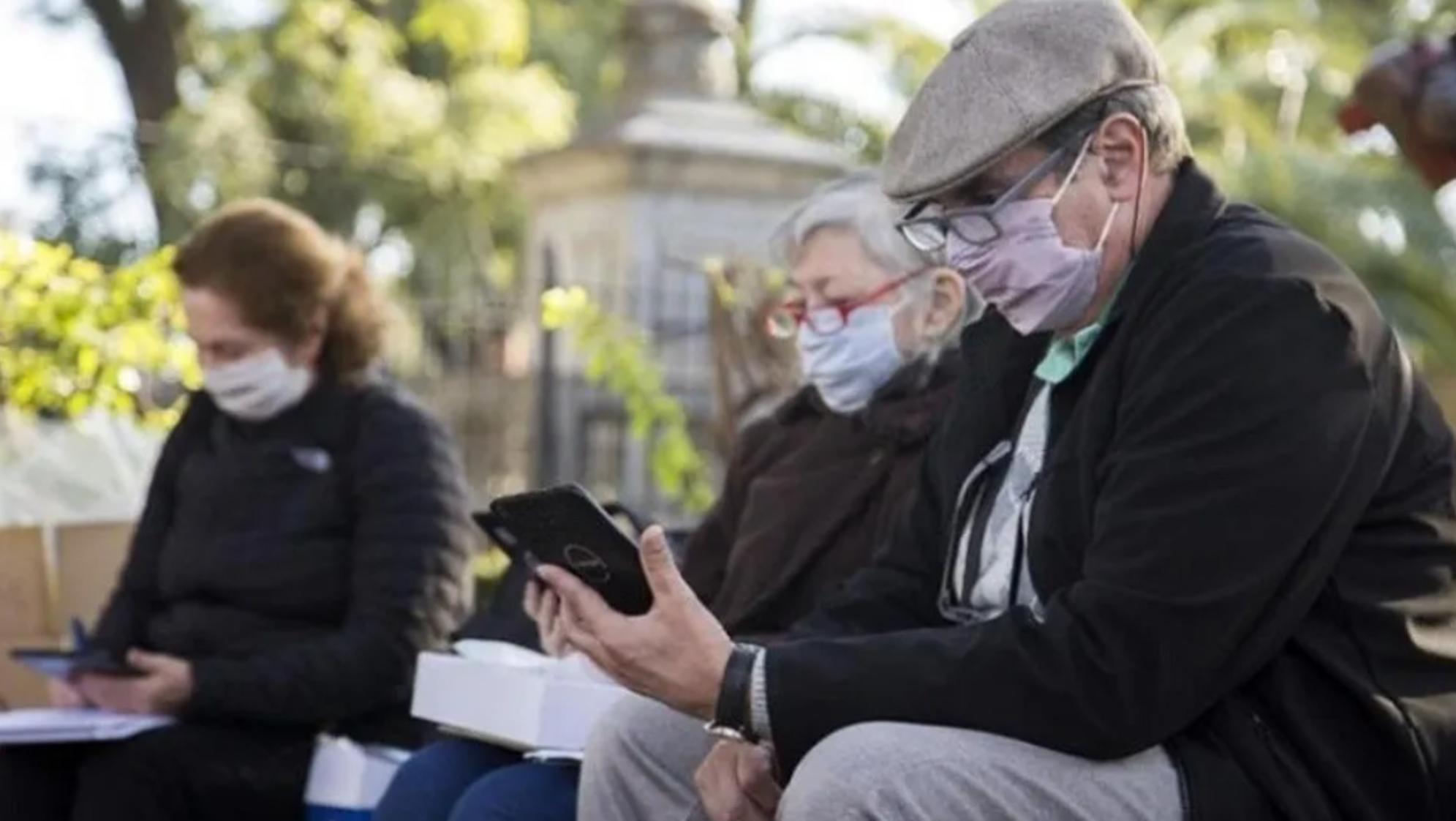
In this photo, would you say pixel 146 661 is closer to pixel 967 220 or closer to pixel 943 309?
pixel 943 309

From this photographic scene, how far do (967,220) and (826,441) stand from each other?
1216mm

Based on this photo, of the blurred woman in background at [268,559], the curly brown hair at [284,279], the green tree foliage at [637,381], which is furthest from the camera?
the green tree foliage at [637,381]

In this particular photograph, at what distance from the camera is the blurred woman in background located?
4551 millimetres

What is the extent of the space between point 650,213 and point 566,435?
3.72ft

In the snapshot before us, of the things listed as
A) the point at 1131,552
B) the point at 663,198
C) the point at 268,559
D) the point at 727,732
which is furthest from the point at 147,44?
the point at 1131,552

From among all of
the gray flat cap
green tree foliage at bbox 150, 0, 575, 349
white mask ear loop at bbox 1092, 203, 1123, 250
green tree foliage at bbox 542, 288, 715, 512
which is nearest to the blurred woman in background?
the gray flat cap

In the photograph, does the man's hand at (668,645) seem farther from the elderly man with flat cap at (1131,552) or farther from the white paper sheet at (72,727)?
the white paper sheet at (72,727)

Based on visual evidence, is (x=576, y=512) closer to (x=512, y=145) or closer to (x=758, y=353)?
(x=758, y=353)

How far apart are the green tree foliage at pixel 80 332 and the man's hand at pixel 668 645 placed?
3650 mm

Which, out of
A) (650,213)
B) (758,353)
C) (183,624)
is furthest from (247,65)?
(183,624)

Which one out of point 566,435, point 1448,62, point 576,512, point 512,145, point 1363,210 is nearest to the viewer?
point 576,512

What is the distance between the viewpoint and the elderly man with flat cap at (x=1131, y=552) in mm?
2766

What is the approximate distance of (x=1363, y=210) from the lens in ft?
51.0

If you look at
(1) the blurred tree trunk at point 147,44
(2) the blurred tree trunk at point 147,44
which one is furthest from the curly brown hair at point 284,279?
(1) the blurred tree trunk at point 147,44
